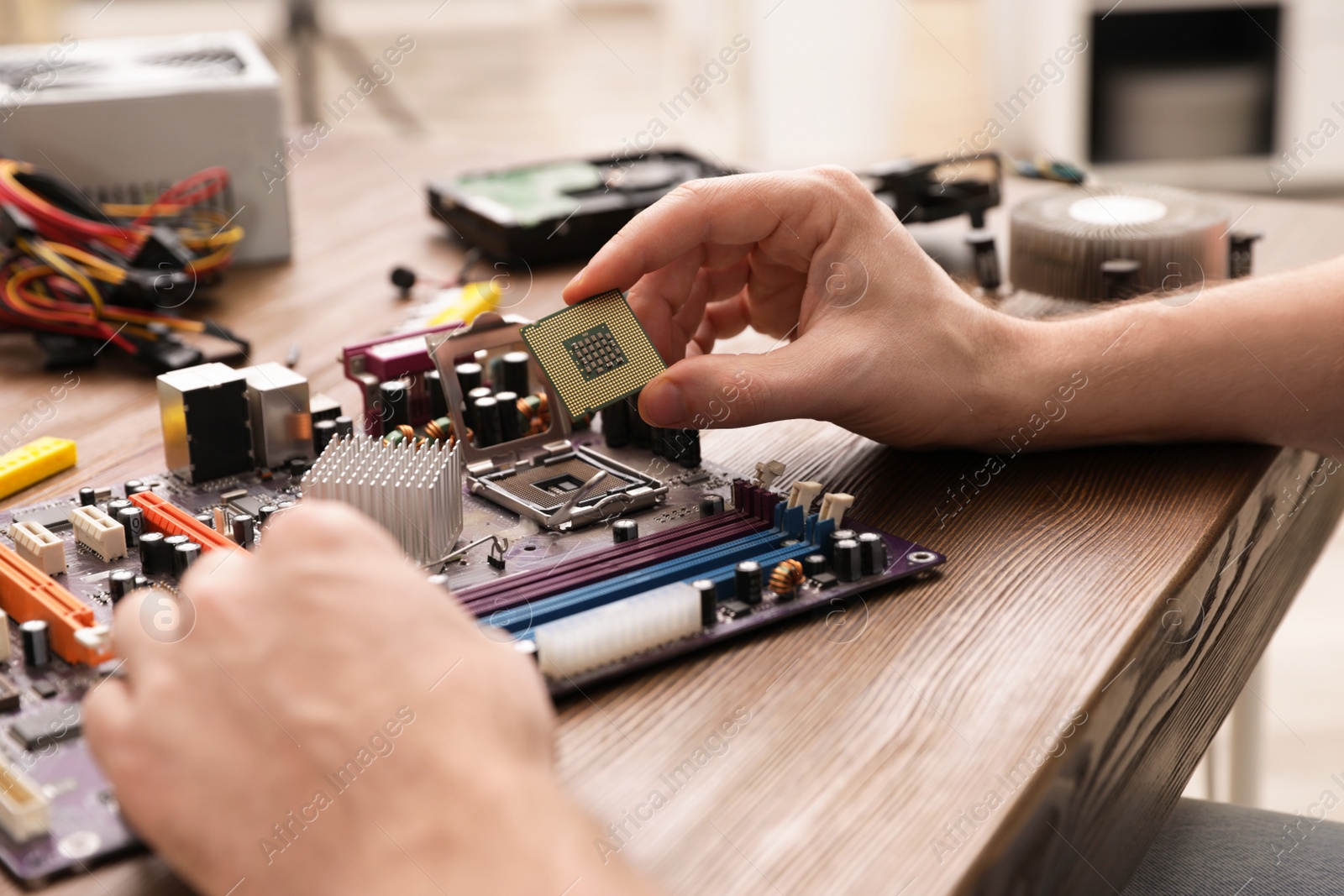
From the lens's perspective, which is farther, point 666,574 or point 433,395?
point 433,395

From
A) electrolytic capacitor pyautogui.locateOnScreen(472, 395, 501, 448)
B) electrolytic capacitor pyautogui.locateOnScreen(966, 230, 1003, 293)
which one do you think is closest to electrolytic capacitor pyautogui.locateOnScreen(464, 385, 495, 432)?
electrolytic capacitor pyautogui.locateOnScreen(472, 395, 501, 448)

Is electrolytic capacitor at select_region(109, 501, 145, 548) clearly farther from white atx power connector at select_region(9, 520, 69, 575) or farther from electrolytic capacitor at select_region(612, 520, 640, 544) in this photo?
electrolytic capacitor at select_region(612, 520, 640, 544)

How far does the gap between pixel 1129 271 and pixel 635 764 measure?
2.90 feet

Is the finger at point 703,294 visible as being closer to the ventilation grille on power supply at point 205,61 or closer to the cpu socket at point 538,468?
the cpu socket at point 538,468

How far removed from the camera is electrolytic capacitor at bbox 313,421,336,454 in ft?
3.41

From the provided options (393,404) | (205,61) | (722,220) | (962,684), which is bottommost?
(962,684)

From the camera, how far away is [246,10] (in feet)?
18.2

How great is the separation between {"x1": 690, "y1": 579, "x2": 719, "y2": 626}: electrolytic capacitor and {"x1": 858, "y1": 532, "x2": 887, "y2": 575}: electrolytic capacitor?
115mm

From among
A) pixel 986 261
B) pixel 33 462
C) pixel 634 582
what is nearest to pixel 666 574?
pixel 634 582

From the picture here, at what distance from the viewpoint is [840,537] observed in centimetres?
89

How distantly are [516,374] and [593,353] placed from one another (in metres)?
0.14

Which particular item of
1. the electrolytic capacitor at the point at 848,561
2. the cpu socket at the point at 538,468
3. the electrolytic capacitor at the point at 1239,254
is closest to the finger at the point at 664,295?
the cpu socket at the point at 538,468

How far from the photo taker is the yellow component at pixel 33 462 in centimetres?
105

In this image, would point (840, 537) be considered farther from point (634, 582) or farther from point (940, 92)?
point (940, 92)
